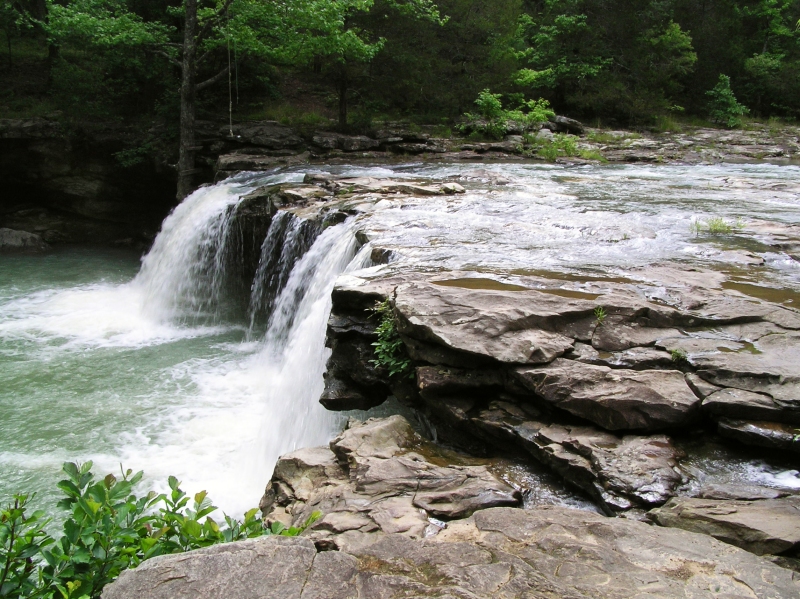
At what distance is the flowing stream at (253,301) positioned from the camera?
254 inches

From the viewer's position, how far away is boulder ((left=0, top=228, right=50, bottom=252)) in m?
16.0

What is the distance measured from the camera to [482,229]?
8148 millimetres

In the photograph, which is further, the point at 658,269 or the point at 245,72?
the point at 245,72

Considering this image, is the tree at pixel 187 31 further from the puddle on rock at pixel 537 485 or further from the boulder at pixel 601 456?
the puddle on rock at pixel 537 485

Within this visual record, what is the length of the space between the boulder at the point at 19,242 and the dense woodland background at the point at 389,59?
3200 mm

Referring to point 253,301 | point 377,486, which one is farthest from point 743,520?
point 253,301

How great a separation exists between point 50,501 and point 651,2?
84.2ft

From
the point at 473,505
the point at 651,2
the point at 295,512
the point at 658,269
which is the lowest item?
the point at 295,512

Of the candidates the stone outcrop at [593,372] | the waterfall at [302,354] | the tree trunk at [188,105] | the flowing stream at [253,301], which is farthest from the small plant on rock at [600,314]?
the tree trunk at [188,105]

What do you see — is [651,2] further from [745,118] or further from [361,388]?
[361,388]

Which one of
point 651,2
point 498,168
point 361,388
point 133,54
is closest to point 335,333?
point 361,388

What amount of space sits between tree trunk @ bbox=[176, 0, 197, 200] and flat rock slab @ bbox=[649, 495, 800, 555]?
1412 cm

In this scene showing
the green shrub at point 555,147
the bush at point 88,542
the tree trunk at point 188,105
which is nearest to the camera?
the bush at point 88,542

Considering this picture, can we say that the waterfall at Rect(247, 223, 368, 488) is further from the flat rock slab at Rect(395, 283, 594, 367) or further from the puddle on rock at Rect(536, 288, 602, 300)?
the puddle on rock at Rect(536, 288, 602, 300)
